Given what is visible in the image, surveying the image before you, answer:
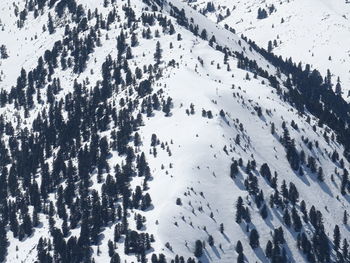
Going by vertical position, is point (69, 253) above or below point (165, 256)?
above

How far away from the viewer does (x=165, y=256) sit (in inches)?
7190

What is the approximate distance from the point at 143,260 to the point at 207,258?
18.2 m

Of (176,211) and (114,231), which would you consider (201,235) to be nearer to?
(176,211)

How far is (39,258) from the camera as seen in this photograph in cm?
19850

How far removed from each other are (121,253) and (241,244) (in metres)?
33.9

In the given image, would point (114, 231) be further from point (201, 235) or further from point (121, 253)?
point (201, 235)

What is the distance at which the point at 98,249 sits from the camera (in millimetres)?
194375

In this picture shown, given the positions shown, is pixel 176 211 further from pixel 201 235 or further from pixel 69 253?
pixel 69 253

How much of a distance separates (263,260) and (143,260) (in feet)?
120

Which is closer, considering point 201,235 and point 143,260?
point 143,260

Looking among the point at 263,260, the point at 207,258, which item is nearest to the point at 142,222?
the point at 207,258

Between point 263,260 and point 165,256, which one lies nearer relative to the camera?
point 165,256

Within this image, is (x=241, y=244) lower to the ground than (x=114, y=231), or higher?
lower

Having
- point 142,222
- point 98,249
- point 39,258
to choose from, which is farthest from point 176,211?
point 39,258
